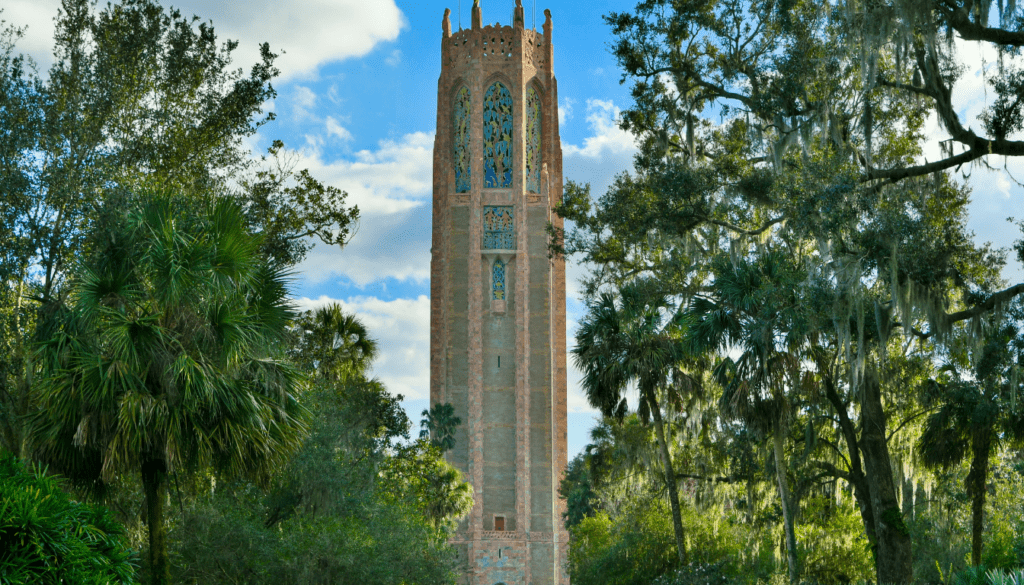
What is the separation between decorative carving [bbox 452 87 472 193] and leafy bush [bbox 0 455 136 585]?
3902cm

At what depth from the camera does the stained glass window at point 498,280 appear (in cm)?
4588

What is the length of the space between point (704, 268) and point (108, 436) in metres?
13.7

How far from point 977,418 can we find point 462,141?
32832mm

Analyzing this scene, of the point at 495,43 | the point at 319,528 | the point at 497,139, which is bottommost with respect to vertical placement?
the point at 319,528

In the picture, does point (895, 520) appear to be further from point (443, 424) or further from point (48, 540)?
point (443, 424)

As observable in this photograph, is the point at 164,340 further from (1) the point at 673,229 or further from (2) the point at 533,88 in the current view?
(2) the point at 533,88

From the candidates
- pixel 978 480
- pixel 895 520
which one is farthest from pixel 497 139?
pixel 895 520

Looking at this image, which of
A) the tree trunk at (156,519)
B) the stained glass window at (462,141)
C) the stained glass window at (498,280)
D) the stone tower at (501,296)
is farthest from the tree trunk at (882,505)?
the stained glass window at (462,141)

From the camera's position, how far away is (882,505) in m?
17.1

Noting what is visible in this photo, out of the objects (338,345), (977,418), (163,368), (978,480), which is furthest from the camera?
(338,345)

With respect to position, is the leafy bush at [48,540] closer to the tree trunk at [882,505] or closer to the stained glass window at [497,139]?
the tree trunk at [882,505]

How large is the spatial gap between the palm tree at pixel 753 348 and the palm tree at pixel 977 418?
274cm

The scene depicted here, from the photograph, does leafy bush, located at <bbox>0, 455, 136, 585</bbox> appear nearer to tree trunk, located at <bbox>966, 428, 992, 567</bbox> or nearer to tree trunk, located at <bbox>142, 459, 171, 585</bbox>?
tree trunk, located at <bbox>142, 459, 171, 585</bbox>

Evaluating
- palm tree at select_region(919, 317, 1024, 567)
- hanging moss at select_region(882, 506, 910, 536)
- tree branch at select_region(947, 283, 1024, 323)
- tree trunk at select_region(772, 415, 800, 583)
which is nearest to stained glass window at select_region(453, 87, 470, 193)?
tree trunk at select_region(772, 415, 800, 583)
